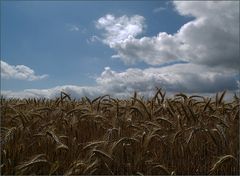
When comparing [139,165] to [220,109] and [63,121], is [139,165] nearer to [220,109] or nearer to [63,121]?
[63,121]

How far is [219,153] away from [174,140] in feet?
2.10

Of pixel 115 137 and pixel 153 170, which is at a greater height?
pixel 115 137

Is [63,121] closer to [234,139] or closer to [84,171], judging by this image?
[84,171]

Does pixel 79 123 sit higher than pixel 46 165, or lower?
higher

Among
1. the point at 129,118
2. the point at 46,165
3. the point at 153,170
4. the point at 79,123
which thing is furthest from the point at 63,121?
the point at 153,170

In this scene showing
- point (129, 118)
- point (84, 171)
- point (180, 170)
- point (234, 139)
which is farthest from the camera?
point (129, 118)

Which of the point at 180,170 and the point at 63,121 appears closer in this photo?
the point at 180,170

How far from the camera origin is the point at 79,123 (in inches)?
230

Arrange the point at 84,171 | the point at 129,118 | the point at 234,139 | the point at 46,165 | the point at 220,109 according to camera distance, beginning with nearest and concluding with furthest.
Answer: the point at 84,171, the point at 46,165, the point at 234,139, the point at 129,118, the point at 220,109

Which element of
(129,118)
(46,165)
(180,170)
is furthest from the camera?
(129,118)

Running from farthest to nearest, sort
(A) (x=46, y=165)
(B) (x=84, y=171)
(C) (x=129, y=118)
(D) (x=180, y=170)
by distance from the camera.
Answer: (C) (x=129, y=118), (D) (x=180, y=170), (A) (x=46, y=165), (B) (x=84, y=171)

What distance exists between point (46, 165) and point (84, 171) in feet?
2.07

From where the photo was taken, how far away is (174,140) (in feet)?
Result: 15.8

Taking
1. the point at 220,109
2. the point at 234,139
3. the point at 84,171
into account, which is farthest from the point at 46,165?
the point at 220,109
